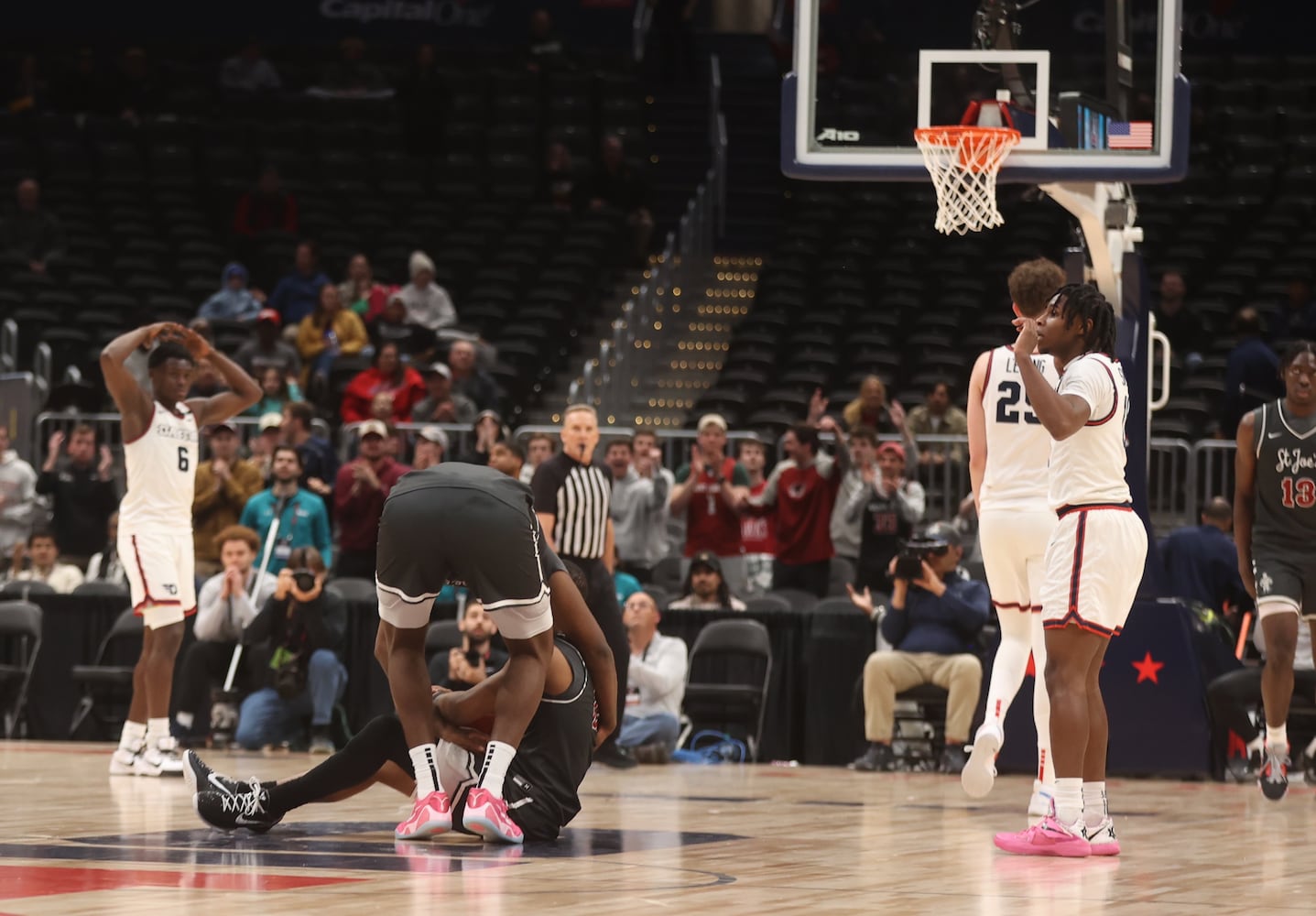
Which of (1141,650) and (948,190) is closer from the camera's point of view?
(948,190)

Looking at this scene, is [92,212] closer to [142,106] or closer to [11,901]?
[142,106]

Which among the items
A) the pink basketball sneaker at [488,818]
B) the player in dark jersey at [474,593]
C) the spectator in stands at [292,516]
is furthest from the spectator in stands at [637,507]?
the pink basketball sneaker at [488,818]

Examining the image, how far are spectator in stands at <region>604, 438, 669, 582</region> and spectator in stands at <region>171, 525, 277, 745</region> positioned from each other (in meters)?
2.63

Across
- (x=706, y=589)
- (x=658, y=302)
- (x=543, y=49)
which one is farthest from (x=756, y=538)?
(x=543, y=49)

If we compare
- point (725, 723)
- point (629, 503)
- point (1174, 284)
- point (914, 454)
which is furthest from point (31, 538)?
point (1174, 284)

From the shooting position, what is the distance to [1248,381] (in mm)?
15117

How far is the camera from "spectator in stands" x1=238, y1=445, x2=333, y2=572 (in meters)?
13.7

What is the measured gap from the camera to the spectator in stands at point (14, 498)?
49.4 ft

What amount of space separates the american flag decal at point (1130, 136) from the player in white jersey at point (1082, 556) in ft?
7.93

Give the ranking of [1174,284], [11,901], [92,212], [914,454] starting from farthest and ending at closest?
[92,212] < [1174,284] < [914,454] < [11,901]

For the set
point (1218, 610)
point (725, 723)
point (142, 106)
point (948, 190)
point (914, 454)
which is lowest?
point (725, 723)

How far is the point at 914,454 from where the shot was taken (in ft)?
46.2

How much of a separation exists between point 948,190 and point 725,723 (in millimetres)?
5188

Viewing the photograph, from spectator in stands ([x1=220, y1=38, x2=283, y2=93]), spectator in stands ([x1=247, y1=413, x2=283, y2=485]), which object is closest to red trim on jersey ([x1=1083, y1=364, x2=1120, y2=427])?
spectator in stands ([x1=247, y1=413, x2=283, y2=485])
